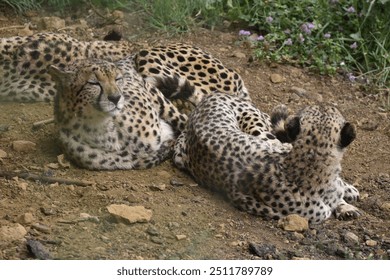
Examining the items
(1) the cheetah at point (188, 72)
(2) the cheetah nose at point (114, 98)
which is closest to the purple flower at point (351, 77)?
(1) the cheetah at point (188, 72)

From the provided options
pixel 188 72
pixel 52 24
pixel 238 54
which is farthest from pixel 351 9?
pixel 52 24

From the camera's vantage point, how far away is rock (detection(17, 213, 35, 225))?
16.4ft

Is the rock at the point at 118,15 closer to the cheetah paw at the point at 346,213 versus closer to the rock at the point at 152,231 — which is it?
the cheetah paw at the point at 346,213

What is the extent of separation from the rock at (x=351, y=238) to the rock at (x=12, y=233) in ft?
5.31

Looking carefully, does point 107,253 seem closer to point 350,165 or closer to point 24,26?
point 350,165

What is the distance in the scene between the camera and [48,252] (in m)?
4.77

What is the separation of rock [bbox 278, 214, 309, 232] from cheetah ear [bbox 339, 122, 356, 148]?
434 millimetres

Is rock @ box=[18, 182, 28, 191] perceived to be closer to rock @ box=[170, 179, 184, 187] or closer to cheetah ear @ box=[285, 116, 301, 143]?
rock @ box=[170, 179, 184, 187]

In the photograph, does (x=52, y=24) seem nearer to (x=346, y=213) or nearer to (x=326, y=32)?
(x=326, y=32)

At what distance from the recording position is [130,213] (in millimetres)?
5184

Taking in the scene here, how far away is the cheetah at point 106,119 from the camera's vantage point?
5.56m

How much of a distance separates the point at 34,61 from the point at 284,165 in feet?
5.93

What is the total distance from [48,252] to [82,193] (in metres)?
0.69

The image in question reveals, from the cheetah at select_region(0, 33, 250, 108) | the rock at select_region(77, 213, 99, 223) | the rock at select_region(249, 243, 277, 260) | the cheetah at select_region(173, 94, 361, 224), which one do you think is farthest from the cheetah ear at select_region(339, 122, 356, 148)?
the rock at select_region(77, 213, 99, 223)
